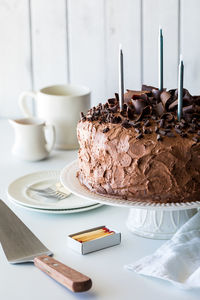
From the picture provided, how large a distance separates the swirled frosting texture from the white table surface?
0.11 metres

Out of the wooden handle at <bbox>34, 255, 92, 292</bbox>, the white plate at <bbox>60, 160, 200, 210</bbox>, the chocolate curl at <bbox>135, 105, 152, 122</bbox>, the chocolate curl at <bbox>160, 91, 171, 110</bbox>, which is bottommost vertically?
the wooden handle at <bbox>34, 255, 92, 292</bbox>

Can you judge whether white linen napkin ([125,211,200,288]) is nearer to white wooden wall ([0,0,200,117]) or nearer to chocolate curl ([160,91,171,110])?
chocolate curl ([160,91,171,110])

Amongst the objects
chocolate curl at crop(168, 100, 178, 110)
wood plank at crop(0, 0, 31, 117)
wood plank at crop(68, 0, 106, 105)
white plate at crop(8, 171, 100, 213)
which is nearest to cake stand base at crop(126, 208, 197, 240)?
white plate at crop(8, 171, 100, 213)

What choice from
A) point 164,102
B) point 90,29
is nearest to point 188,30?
point 90,29

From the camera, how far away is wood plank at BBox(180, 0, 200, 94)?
77.3 inches

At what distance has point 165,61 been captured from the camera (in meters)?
2.06

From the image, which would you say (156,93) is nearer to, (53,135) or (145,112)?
(145,112)

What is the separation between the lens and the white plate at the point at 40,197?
1336 millimetres

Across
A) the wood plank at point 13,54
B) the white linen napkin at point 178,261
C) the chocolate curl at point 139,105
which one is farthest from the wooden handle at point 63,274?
the wood plank at point 13,54

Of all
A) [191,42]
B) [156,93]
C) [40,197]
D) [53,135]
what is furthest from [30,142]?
[191,42]

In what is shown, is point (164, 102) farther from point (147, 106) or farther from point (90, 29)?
point (90, 29)

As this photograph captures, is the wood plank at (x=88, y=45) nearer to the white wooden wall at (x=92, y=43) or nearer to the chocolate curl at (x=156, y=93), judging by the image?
the white wooden wall at (x=92, y=43)

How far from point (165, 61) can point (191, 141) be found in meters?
0.97

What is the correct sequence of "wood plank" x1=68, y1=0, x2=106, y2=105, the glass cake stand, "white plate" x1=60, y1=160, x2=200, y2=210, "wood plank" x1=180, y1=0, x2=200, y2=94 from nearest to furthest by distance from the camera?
"white plate" x1=60, y1=160, x2=200, y2=210 → the glass cake stand → "wood plank" x1=180, y1=0, x2=200, y2=94 → "wood plank" x1=68, y1=0, x2=106, y2=105
